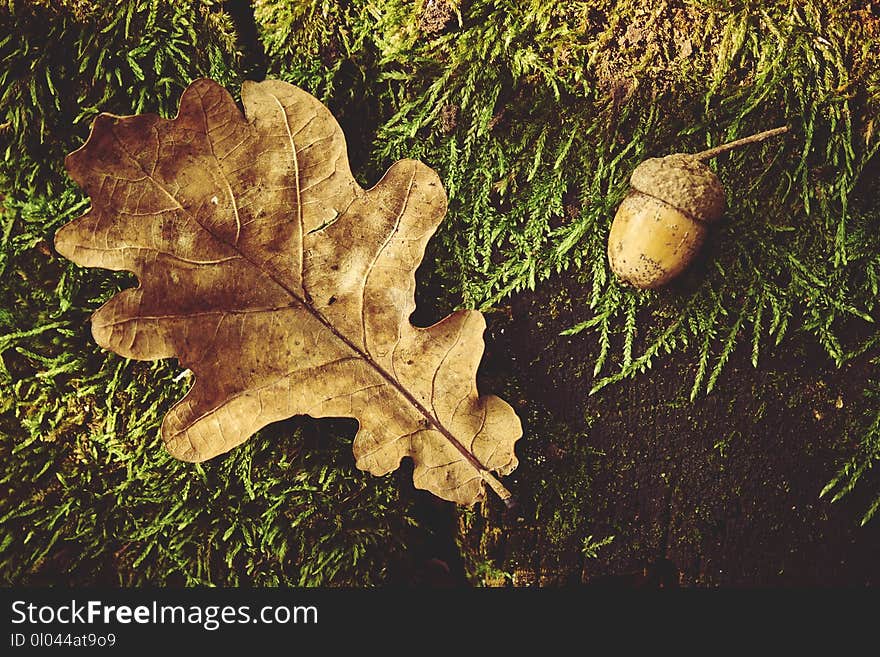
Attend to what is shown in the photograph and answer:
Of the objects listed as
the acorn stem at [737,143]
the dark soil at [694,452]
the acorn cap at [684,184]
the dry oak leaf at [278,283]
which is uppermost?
the acorn stem at [737,143]

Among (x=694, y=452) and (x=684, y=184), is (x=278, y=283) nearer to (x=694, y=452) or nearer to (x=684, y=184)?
(x=684, y=184)

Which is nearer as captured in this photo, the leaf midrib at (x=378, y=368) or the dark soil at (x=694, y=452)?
the leaf midrib at (x=378, y=368)

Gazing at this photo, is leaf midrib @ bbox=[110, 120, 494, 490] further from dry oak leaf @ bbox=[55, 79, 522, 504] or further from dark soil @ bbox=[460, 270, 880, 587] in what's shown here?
dark soil @ bbox=[460, 270, 880, 587]

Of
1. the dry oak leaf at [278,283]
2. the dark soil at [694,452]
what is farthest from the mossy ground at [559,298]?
the dry oak leaf at [278,283]

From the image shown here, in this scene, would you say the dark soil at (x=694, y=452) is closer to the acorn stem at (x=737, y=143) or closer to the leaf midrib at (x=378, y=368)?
the leaf midrib at (x=378, y=368)

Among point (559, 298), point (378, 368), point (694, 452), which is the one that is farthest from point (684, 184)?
point (378, 368)

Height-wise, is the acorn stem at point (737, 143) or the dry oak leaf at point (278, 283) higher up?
the acorn stem at point (737, 143)
